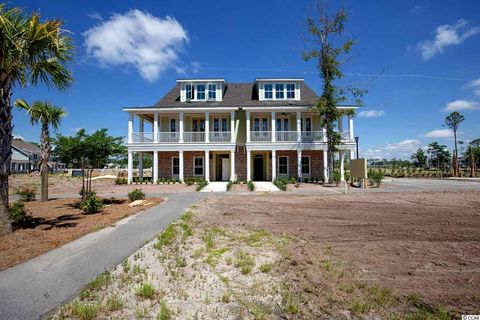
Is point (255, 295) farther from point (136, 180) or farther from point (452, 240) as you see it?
point (136, 180)

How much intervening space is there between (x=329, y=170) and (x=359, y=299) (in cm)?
1968

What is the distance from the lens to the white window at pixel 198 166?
26.2 metres

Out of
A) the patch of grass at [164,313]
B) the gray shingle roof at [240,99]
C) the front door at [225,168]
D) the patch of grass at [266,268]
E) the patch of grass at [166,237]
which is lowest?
the patch of grass at [266,268]

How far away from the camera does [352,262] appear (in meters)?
5.36

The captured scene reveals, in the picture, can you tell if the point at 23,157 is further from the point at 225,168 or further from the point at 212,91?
the point at 225,168

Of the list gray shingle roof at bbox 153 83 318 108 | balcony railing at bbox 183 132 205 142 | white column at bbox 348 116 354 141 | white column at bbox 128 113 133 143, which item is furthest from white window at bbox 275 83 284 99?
white column at bbox 128 113 133 143

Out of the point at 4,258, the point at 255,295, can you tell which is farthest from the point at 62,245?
the point at 255,295

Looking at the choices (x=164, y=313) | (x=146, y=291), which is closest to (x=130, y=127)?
(x=146, y=291)

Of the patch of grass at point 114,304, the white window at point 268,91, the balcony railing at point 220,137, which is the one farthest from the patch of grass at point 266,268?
the white window at point 268,91

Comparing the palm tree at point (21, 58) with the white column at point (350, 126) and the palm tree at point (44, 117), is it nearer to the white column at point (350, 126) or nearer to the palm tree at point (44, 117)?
the palm tree at point (44, 117)

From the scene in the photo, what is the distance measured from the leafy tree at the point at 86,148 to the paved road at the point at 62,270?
5927 mm

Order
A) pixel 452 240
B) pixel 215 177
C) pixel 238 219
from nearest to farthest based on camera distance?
pixel 452 240 → pixel 238 219 → pixel 215 177

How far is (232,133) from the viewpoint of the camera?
23953 millimetres

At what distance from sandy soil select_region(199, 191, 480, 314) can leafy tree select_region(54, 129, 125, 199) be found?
5236 millimetres
